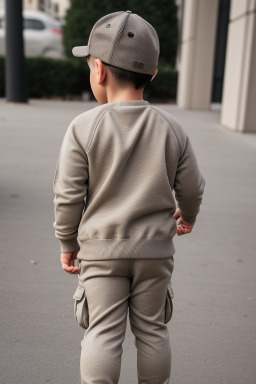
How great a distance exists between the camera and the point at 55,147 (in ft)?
26.2

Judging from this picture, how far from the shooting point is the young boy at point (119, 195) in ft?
5.66

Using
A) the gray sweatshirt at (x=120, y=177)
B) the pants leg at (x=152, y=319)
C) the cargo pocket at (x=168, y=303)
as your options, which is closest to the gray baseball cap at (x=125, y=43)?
the gray sweatshirt at (x=120, y=177)

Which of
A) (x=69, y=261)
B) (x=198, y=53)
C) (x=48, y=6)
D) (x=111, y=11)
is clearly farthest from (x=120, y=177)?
(x=48, y=6)

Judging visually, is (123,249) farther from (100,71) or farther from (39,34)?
(39,34)

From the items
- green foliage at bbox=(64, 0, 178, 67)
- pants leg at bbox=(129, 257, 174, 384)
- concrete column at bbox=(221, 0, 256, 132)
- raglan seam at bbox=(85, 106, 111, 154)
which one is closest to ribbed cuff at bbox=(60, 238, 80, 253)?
pants leg at bbox=(129, 257, 174, 384)

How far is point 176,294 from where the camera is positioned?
3.16m

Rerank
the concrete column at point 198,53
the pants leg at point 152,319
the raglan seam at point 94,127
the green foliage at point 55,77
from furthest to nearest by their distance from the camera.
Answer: the green foliage at point 55,77
the concrete column at point 198,53
the pants leg at point 152,319
the raglan seam at point 94,127

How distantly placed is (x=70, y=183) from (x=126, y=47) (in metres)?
0.49

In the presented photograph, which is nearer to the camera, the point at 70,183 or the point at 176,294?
the point at 70,183

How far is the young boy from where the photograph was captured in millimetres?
1726

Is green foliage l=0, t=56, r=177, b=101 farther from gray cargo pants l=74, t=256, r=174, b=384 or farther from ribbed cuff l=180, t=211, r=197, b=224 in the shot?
gray cargo pants l=74, t=256, r=174, b=384

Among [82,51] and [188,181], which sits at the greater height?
[82,51]

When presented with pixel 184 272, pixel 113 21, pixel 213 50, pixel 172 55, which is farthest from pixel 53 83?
pixel 113 21

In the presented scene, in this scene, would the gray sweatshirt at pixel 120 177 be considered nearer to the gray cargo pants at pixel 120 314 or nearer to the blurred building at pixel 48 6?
the gray cargo pants at pixel 120 314
